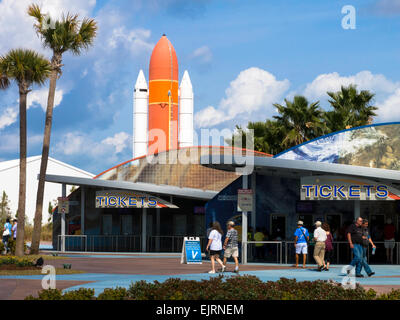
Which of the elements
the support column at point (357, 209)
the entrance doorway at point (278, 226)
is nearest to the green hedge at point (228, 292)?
the support column at point (357, 209)

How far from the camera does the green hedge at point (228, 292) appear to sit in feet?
39.8

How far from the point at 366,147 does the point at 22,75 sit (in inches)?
598

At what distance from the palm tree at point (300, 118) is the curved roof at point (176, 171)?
3.30 meters

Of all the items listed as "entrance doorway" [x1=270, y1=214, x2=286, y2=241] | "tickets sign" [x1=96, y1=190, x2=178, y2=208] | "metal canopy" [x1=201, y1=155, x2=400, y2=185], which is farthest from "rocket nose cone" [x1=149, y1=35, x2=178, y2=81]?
"metal canopy" [x1=201, y1=155, x2=400, y2=185]

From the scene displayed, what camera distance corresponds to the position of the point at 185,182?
150 feet

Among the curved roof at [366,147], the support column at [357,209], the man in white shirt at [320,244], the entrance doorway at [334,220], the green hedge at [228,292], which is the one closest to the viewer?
the green hedge at [228,292]

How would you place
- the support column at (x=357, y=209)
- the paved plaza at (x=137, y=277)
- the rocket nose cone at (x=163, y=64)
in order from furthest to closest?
the rocket nose cone at (x=163, y=64) < the support column at (x=357, y=209) < the paved plaza at (x=137, y=277)

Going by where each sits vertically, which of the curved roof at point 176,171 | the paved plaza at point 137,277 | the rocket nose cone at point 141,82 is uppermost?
the rocket nose cone at point 141,82

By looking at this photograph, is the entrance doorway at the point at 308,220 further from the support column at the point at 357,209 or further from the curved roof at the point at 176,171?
the curved roof at the point at 176,171

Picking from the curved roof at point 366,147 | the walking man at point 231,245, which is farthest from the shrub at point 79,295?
the curved roof at point 366,147

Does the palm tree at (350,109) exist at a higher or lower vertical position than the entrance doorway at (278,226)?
higher

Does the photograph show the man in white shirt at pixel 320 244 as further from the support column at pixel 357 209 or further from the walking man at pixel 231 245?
the support column at pixel 357 209

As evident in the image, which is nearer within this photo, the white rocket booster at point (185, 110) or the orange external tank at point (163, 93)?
the orange external tank at point (163, 93)
